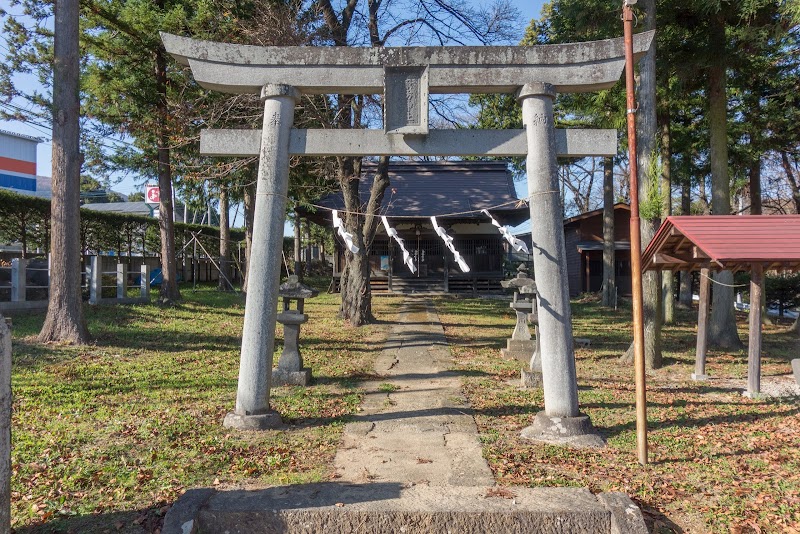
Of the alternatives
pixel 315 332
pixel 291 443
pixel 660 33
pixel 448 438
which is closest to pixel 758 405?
pixel 448 438

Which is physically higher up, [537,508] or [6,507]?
[6,507]

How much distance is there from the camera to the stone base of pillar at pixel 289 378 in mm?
8325

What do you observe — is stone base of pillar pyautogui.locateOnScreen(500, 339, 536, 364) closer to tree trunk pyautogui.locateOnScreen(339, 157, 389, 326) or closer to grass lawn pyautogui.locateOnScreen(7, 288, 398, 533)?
grass lawn pyautogui.locateOnScreen(7, 288, 398, 533)

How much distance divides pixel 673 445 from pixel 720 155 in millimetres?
8738

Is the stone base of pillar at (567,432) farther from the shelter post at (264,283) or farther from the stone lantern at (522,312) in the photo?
the stone lantern at (522,312)

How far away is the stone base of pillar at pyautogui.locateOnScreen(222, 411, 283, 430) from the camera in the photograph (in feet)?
19.8

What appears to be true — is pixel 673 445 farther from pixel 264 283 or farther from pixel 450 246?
pixel 450 246

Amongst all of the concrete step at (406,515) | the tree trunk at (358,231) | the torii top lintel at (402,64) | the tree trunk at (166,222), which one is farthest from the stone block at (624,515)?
the tree trunk at (166,222)

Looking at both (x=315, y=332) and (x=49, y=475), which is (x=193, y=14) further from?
(x=49, y=475)

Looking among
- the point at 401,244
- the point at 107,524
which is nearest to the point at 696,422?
the point at 401,244

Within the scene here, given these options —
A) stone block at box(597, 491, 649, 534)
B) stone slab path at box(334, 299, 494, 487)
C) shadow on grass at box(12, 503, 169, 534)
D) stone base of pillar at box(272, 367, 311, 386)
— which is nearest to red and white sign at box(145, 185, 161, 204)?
stone slab path at box(334, 299, 494, 487)

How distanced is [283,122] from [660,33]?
9850 millimetres

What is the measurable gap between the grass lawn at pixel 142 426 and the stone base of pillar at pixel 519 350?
2.87 m

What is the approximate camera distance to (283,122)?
631 centimetres
